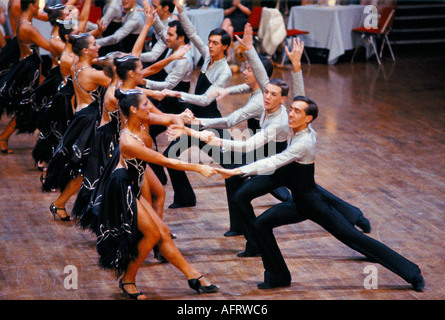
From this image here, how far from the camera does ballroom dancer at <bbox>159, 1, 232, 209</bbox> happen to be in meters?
4.96

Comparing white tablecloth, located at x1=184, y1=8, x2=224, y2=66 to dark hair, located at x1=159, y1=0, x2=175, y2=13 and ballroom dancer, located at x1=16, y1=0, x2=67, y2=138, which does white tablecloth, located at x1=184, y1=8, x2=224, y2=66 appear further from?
ballroom dancer, located at x1=16, y1=0, x2=67, y2=138

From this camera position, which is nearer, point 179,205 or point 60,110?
point 179,205

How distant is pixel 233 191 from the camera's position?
473cm

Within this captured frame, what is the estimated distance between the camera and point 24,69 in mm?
6344

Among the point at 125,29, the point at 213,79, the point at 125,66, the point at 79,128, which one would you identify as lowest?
the point at 79,128

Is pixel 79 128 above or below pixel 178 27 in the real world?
below

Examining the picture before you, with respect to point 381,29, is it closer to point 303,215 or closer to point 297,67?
point 297,67

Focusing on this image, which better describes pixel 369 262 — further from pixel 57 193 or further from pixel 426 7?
pixel 426 7

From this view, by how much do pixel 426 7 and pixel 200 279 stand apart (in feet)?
31.9

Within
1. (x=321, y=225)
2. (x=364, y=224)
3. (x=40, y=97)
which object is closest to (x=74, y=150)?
(x=40, y=97)

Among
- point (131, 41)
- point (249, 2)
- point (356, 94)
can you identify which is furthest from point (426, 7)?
point (131, 41)

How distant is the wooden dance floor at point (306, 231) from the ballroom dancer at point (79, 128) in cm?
26

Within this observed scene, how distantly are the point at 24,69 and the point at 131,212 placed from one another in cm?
320

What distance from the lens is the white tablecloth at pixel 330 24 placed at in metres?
10.5
